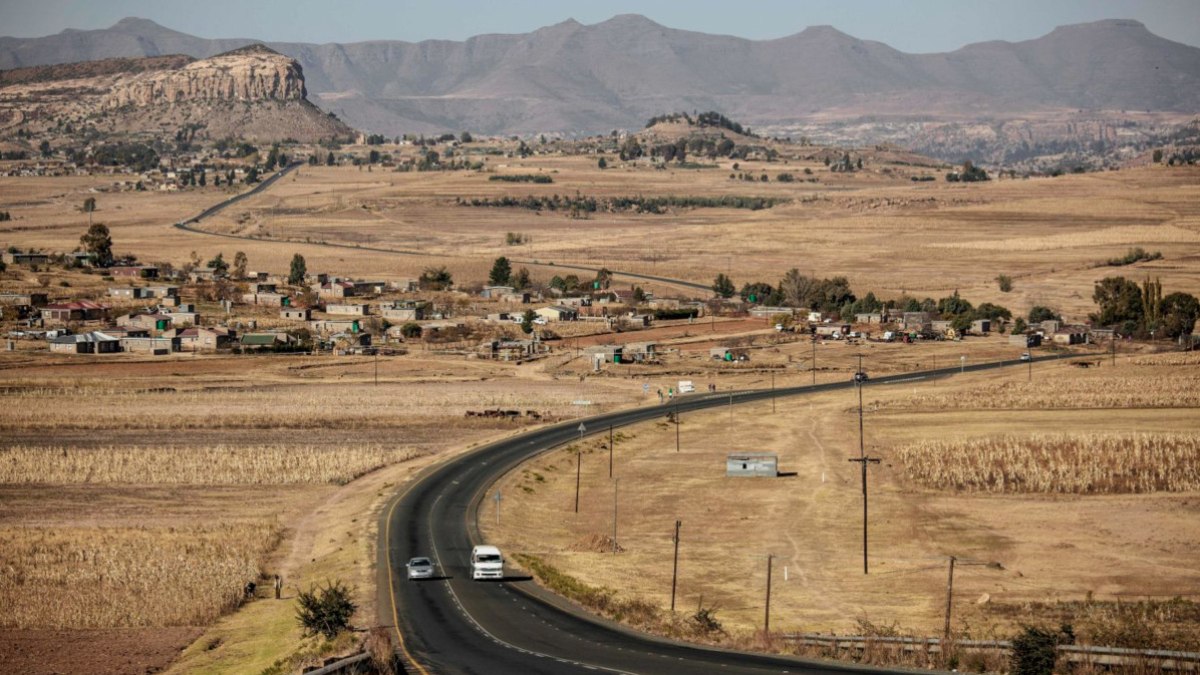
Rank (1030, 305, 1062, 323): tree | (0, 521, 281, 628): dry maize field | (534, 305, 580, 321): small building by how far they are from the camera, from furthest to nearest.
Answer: (534, 305, 580, 321): small building, (1030, 305, 1062, 323): tree, (0, 521, 281, 628): dry maize field

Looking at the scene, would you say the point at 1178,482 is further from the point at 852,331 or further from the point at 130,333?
the point at 130,333

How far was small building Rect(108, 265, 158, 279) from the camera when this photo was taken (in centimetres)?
18275

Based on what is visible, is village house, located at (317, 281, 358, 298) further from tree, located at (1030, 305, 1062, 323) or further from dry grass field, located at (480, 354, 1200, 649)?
dry grass field, located at (480, 354, 1200, 649)

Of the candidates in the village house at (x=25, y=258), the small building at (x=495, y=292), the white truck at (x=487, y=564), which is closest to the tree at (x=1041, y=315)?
the small building at (x=495, y=292)

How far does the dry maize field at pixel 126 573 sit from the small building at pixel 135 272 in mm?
121833

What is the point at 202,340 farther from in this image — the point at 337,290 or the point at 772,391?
the point at 772,391

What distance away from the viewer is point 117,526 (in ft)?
215

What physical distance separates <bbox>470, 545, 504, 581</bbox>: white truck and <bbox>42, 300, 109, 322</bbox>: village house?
10335 cm

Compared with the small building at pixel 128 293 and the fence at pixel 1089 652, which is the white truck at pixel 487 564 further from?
the small building at pixel 128 293

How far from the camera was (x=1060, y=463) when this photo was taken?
80.8 meters

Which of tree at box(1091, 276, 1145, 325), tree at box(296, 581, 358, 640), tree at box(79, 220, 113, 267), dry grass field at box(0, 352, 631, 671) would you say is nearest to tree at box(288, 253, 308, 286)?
tree at box(79, 220, 113, 267)

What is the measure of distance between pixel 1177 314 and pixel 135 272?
11596cm

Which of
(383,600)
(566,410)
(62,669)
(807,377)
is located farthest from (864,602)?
(807,377)

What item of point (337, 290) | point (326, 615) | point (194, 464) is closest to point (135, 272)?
point (337, 290)
